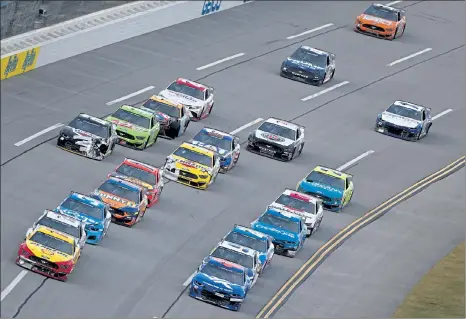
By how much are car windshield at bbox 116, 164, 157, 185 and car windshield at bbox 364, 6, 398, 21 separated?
2761cm

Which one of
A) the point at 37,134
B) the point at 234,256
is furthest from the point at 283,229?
the point at 37,134

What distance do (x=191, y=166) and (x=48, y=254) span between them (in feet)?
33.7

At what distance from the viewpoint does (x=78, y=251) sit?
43.4 m

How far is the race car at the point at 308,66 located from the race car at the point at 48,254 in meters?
24.6

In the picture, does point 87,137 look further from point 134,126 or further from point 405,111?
point 405,111

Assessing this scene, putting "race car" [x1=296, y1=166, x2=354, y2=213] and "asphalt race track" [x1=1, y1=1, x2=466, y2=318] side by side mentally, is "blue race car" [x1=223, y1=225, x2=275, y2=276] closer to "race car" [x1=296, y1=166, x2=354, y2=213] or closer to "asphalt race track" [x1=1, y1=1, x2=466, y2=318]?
"asphalt race track" [x1=1, y1=1, x2=466, y2=318]

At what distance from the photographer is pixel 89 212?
45562 millimetres

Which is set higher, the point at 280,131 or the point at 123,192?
the point at 123,192

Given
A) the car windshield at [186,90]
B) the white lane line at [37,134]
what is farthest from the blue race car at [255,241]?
the car windshield at [186,90]

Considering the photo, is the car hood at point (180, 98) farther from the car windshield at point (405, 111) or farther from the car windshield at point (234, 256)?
the car windshield at point (234, 256)

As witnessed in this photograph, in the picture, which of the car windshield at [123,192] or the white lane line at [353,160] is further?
the white lane line at [353,160]

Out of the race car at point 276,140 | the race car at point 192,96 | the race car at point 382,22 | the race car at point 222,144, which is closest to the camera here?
the race car at point 222,144

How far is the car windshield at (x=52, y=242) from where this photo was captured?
1686 inches

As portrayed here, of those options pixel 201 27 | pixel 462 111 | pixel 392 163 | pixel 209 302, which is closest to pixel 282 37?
pixel 201 27
